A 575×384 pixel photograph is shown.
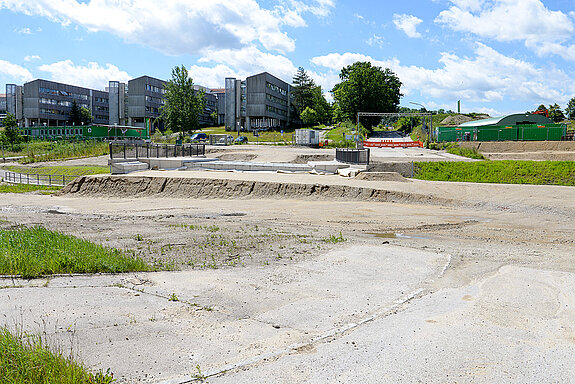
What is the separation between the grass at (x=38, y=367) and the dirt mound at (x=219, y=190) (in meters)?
21.0

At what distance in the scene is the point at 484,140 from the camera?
55344 millimetres

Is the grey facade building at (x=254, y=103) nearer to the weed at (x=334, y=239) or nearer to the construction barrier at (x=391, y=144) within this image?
→ the construction barrier at (x=391, y=144)

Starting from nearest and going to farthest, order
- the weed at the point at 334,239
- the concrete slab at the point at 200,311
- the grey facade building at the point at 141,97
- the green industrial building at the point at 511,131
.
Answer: the concrete slab at the point at 200,311
the weed at the point at 334,239
the green industrial building at the point at 511,131
the grey facade building at the point at 141,97

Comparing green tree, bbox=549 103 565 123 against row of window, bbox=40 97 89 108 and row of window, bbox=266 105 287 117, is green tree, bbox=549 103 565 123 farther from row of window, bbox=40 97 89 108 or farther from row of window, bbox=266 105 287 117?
row of window, bbox=40 97 89 108

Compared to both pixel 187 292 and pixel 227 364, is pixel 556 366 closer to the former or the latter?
pixel 227 364

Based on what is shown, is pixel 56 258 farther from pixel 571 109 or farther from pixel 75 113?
pixel 75 113

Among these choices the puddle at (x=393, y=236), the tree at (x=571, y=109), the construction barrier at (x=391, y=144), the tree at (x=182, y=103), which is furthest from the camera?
the tree at (x=571, y=109)

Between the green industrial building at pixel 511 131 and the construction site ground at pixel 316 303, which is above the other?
the green industrial building at pixel 511 131

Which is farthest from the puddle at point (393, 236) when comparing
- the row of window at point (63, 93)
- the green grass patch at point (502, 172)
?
the row of window at point (63, 93)

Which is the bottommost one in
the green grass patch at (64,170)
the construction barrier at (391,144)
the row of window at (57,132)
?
the green grass patch at (64,170)

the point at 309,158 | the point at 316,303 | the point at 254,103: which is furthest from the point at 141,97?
the point at 316,303

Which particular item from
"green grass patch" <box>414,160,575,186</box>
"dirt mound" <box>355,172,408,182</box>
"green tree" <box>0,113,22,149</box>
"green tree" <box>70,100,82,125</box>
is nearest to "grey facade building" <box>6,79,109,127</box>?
"green tree" <box>70,100,82,125</box>

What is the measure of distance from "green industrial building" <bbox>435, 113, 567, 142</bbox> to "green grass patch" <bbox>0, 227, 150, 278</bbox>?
169 ft

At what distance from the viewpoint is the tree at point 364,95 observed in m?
94.0
